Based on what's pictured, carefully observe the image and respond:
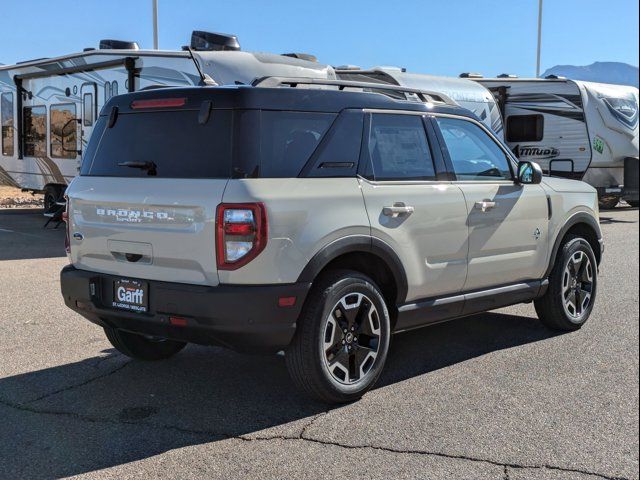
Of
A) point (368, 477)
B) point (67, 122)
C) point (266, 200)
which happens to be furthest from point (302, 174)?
point (67, 122)

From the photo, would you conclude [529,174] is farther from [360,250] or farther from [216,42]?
[216,42]

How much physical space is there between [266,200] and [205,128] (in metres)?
0.66

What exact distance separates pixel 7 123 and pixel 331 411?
1361 cm

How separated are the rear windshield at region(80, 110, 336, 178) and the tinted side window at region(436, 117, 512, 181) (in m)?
1.17

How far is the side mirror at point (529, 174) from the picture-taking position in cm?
565

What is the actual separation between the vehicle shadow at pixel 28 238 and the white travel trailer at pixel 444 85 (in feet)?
20.3

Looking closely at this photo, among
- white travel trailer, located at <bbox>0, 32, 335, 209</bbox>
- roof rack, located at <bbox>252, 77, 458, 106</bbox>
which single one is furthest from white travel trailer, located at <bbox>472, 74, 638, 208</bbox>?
roof rack, located at <bbox>252, 77, 458, 106</bbox>

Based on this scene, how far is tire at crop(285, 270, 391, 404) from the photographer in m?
4.27

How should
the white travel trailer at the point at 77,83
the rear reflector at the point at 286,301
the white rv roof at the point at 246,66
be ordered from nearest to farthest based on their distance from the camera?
the rear reflector at the point at 286,301
the white rv roof at the point at 246,66
the white travel trailer at the point at 77,83

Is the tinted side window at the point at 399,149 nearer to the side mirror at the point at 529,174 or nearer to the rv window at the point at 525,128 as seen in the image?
the side mirror at the point at 529,174

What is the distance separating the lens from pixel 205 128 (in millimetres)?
4281

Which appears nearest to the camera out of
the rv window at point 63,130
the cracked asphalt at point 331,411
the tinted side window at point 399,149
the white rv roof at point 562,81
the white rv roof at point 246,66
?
the cracked asphalt at point 331,411

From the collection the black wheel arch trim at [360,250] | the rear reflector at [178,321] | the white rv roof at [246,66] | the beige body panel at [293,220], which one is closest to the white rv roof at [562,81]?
the white rv roof at [246,66]

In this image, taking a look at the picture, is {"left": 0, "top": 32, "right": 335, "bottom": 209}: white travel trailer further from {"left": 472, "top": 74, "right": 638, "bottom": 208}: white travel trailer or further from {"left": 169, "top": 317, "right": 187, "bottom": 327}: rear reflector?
{"left": 472, "top": 74, "right": 638, "bottom": 208}: white travel trailer
